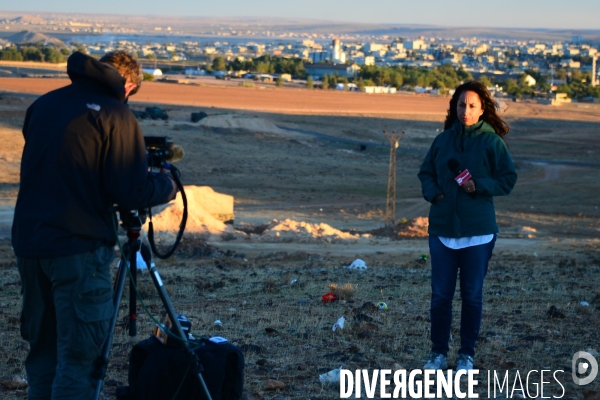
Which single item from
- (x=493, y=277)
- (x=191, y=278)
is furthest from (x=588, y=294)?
(x=191, y=278)

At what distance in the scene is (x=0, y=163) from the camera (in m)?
32.9

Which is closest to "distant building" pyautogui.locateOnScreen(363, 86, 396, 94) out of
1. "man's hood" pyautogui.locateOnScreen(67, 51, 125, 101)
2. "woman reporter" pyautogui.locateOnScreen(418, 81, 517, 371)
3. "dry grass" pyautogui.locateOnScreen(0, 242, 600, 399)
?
"dry grass" pyautogui.locateOnScreen(0, 242, 600, 399)

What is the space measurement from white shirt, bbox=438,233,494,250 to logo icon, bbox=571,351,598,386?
3.67 feet

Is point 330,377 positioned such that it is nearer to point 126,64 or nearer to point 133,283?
point 133,283

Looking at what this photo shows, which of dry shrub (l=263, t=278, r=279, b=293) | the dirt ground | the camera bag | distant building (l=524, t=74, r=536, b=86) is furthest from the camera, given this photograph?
distant building (l=524, t=74, r=536, b=86)

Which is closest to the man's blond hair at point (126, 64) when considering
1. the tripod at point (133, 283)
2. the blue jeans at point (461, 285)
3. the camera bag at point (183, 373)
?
the tripod at point (133, 283)

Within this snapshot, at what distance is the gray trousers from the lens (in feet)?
12.5

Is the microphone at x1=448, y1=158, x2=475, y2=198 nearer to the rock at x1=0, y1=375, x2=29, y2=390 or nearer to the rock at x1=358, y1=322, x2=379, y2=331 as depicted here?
the rock at x1=358, y1=322, x2=379, y2=331

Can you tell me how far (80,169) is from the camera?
12.5 ft

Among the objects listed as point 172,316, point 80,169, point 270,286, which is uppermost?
point 80,169

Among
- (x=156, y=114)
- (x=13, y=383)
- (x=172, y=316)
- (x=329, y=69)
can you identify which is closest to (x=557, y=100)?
(x=329, y=69)

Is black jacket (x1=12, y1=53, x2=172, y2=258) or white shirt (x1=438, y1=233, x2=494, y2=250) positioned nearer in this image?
black jacket (x1=12, y1=53, x2=172, y2=258)

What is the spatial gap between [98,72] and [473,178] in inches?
107

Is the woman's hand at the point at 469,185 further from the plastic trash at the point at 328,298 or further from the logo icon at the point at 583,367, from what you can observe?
the plastic trash at the point at 328,298
